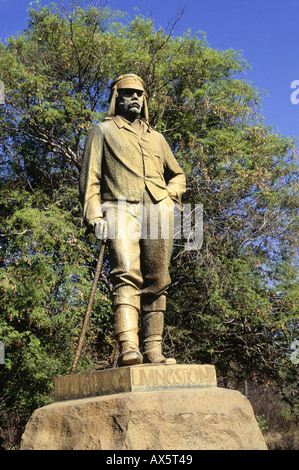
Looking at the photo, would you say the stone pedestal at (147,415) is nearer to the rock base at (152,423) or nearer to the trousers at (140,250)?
the rock base at (152,423)

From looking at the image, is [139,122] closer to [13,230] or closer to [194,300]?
[13,230]

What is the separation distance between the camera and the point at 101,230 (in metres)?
4.18

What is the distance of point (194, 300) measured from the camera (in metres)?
13.8

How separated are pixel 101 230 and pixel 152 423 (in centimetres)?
149

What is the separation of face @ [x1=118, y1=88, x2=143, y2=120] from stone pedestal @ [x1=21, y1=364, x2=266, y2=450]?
212cm

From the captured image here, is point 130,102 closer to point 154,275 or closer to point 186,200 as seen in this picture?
point 154,275

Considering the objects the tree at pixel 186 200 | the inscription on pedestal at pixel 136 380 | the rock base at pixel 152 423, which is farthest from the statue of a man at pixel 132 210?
the tree at pixel 186 200

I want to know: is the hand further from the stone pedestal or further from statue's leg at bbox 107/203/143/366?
the stone pedestal

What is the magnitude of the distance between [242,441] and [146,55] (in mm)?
11777

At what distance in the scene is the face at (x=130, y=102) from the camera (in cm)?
463

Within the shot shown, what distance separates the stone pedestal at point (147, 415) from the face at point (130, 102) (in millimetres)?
2120

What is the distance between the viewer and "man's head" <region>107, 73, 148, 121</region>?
4.62m

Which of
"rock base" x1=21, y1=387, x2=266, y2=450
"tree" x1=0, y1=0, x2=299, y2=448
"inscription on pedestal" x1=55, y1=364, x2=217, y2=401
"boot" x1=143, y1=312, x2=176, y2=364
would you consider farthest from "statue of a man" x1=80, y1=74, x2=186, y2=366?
"tree" x1=0, y1=0, x2=299, y2=448
